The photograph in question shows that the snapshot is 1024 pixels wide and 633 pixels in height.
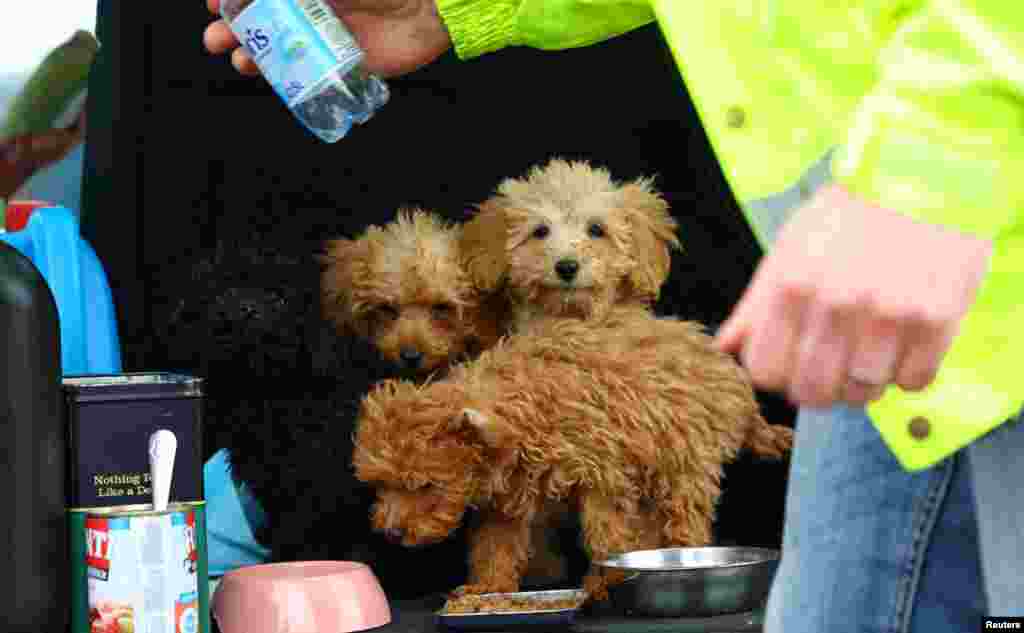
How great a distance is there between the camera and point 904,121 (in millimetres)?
710

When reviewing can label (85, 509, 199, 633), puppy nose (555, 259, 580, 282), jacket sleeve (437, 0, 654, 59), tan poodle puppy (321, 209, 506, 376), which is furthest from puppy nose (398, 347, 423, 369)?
jacket sleeve (437, 0, 654, 59)

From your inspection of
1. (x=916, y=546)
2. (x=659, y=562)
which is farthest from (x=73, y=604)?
(x=916, y=546)

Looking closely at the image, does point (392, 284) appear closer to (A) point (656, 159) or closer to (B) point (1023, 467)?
(A) point (656, 159)

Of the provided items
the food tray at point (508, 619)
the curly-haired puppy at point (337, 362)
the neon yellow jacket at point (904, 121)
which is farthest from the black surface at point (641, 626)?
the neon yellow jacket at point (904, 121)

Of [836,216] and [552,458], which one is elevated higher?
[836,216]

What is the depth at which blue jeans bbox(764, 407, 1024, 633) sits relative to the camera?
0.85 metres

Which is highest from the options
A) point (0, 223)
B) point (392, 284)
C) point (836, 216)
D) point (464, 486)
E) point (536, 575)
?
point (0, 223)

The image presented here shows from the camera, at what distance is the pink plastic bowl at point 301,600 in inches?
80.7

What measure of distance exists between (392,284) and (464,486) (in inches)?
14.2

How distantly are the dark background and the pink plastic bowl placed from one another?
236 mm

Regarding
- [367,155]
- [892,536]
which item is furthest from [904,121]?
[367,155]

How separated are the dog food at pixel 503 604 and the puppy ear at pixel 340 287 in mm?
449

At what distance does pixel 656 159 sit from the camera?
96.0 inches

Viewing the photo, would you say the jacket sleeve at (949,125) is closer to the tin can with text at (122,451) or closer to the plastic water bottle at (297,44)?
the plastic water bottle at (297,44)
